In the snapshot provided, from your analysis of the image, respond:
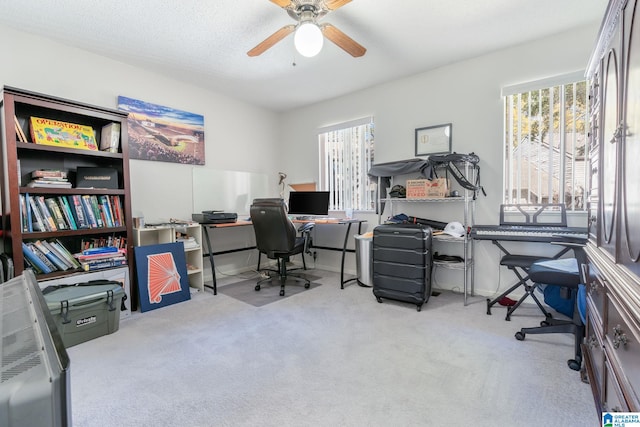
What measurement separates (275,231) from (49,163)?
2158 mm

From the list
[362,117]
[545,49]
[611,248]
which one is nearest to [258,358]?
[611,248]

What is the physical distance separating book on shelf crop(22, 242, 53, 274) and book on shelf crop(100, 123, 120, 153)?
3.39 feet

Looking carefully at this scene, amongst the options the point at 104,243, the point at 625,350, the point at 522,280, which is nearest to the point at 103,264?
the point at 104,243

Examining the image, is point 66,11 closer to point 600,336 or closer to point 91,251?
point 91,251

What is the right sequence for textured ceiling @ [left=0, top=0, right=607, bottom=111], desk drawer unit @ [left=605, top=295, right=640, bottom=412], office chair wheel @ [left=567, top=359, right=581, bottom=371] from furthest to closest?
textured ceiling @ [left=0, top=0, right=607, bottom=111], office chair wheel @ [left=567, top=359, right=581, bottom=371], desk drawer unit @ [left=605, top=295, right=640, bottom=412]

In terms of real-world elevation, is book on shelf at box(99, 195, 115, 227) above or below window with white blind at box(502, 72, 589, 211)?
below

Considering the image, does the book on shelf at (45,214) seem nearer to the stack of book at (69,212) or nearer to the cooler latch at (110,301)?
the stack of book at (69,212)

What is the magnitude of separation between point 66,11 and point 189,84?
151 centimetres

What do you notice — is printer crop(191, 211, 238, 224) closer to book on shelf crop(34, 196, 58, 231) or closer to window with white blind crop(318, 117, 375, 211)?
book on shelf crop(34, 196, 58, 231)

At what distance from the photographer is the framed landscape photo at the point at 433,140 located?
3406 mm

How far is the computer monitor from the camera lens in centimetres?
416

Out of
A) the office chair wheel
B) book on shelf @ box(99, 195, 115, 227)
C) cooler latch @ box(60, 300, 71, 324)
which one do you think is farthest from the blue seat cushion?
book on shelf @ box(99, 195, 115, 227)

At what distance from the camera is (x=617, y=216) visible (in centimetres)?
115

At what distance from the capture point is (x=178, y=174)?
12.2 feet
